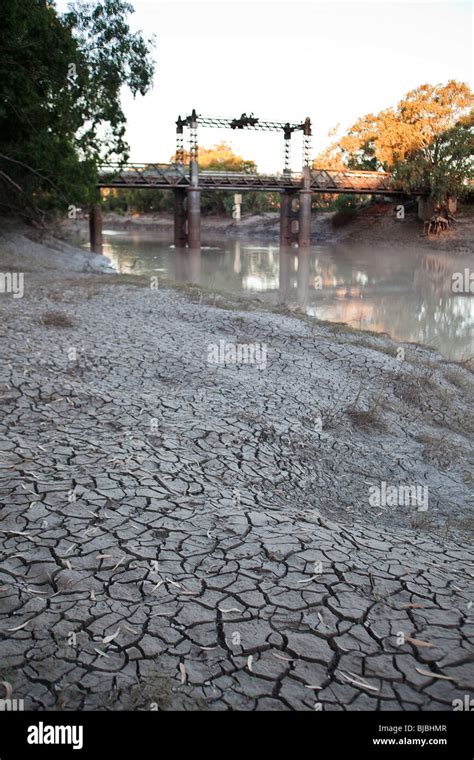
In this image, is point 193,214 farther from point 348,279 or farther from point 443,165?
point 443,165

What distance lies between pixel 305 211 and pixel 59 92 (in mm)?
25659

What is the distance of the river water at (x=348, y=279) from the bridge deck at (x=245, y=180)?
388 cm

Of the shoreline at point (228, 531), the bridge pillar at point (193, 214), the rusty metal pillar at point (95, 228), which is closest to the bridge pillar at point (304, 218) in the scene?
the bridge pillar at point (193, 214)

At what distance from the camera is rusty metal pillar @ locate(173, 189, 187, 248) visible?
1484 inches

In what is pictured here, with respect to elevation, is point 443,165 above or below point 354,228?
above

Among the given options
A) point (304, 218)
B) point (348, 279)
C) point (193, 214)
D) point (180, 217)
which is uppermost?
point (304, 218)

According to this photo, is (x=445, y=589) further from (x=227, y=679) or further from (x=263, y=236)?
(x=263, y=236)

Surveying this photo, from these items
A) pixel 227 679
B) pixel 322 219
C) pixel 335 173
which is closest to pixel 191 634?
pixel 227 679

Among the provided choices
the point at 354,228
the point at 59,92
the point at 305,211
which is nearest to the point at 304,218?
the point at 305,211

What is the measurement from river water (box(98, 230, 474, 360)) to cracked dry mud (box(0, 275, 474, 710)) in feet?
23.6

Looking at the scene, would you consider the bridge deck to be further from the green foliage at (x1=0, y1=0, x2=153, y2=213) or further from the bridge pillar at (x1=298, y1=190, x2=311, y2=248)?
the green foliage at (x1=0, y1=0, x2=153, y2=213)

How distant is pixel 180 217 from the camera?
1510 inches

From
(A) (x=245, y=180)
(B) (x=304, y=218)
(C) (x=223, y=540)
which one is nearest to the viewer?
(C) (x=223, y=540)

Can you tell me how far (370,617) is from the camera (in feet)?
11.7
